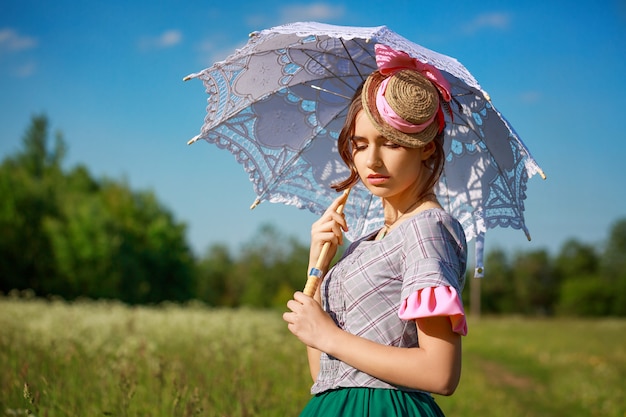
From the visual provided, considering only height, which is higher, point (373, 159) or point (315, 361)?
point (373, 159)

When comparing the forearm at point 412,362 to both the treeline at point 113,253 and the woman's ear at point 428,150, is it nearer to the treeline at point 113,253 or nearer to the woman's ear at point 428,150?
the woman's ear at point 428,150

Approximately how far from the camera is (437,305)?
6.29ft

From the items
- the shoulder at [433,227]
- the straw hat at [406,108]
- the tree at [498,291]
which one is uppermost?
the tree at [498,291]

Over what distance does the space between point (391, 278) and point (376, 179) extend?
1.10ft

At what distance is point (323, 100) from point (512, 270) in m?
94.9

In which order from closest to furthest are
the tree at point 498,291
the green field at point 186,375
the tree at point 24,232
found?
the green field at point 186,375
the tree at point 24,232
the tree at point 498,291

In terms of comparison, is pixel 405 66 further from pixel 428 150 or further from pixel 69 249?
pixel 69 249

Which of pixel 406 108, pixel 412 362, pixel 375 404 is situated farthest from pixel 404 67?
pixel 375 404

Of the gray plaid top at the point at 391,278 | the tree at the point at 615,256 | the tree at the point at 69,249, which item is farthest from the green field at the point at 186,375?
the tree at the point at 615,256

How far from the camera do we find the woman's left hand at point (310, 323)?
2.08 metres

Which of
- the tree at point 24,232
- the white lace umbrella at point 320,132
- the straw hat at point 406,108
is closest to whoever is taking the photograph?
the straw hat at point 406,108

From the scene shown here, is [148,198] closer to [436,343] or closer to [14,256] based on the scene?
[14,256]

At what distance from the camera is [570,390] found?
41.1 feet

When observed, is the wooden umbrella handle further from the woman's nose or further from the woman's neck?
the woman's nose
